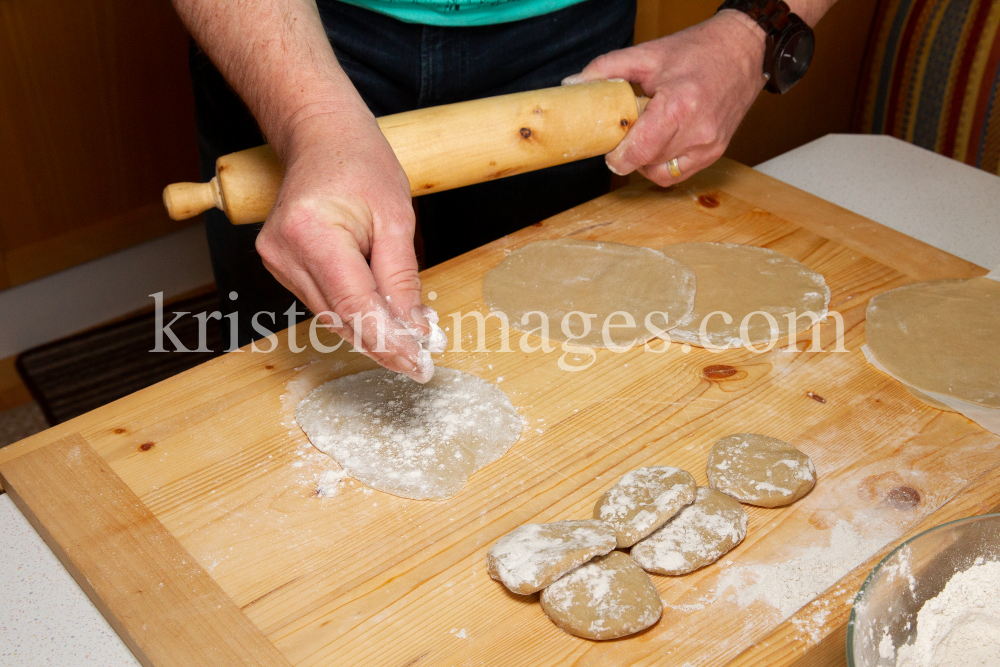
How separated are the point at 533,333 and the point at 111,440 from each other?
57 centimetres

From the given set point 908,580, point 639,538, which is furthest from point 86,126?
point 908,580

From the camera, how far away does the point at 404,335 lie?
0.90 metres

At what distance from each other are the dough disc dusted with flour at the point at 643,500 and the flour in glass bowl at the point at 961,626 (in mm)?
249

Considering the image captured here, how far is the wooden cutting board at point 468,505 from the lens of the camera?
0.81 meters

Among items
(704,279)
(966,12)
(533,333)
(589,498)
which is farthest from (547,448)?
(966,12)

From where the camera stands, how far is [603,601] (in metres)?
0.81

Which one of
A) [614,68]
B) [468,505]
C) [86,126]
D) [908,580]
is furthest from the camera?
[86,126]

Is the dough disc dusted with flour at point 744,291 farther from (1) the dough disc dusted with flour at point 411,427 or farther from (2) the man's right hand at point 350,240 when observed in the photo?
(2) the man's right hand at point 350,240

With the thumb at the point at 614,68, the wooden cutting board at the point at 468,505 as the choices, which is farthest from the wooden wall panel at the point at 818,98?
the wooden cutting board at the point at 468,505

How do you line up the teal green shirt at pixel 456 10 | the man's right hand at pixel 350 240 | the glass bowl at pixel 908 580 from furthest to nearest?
the teal green shirt at pixel 456 10 → the man's right hand at pixel 350 240 → the glass bowl at pixel 908 580

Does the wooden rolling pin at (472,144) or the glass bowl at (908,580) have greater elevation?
the wooden rolling pin at (472,144)

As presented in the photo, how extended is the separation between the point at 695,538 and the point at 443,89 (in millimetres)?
888

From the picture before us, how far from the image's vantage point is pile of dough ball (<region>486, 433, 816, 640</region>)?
81 cm

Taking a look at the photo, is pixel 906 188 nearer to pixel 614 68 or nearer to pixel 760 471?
pixel 614 68
